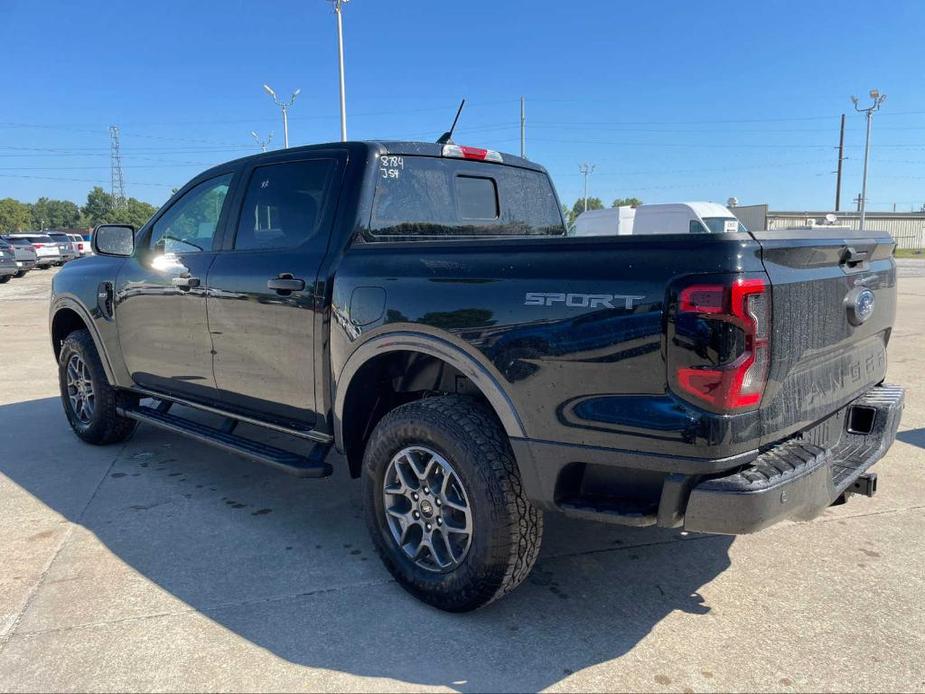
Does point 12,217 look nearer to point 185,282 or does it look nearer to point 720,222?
point 720,222

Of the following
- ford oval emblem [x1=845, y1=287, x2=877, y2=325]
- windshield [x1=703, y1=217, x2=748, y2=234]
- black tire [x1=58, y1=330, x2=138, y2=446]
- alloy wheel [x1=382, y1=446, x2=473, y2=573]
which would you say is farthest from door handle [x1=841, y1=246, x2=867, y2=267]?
windshield [x1=703, y1=217, x2=748, y2=234]

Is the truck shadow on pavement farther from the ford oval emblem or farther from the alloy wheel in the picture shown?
the ford oval emblem

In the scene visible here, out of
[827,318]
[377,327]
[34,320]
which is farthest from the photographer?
[34,320]

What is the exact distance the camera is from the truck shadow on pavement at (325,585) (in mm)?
2641

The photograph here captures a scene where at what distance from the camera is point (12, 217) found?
113000mm

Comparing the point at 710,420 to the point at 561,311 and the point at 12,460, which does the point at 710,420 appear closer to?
the point at 561,311

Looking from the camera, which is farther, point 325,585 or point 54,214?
point 54,214

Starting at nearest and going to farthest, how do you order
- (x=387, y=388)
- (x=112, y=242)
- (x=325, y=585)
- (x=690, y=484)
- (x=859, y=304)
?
1. (x=690, y=484)
2. (x=859, y=304)
3. (x=325, y=585)
4. (x=387, y=388)
5. (x=112, y=242)

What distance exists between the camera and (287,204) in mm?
3760

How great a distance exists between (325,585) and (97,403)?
9.49ft

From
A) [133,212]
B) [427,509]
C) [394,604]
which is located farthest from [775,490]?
[133,212]

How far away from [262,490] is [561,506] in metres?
2.47

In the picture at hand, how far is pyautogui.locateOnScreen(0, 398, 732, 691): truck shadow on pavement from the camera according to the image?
8.66ft

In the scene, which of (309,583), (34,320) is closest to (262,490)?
(309,583)
